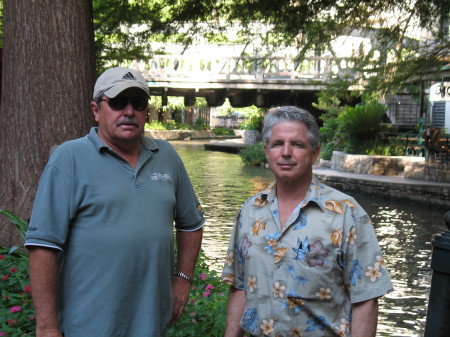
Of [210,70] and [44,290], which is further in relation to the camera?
[210,70]

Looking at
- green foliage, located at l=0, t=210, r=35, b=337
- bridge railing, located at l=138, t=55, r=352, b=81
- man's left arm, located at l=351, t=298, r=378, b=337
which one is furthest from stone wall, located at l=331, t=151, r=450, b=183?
man's left arm, located at l=351, t=298, r=378, b=337

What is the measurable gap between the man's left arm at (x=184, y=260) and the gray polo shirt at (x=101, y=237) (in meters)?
0.36

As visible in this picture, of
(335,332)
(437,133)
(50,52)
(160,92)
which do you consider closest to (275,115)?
(335,332)

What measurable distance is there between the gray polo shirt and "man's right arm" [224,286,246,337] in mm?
284

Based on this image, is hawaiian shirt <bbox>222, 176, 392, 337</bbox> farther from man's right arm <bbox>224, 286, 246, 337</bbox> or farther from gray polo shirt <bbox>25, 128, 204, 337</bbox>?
gray polo shirt <bbox>25, 128, 204, 337</bbox>

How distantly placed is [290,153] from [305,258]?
401 mm

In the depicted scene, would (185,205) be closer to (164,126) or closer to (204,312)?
(204,312)

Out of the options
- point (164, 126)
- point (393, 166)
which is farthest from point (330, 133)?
point (164, 126)

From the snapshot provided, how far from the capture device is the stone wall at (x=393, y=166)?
17.3 meters

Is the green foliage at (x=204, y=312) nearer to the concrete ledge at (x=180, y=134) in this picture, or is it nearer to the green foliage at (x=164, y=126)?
the concrete ledge at (x=180, y=134)

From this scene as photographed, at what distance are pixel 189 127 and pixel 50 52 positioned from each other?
46577mm

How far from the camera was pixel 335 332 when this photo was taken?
2.54 meters

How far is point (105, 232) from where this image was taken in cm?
266

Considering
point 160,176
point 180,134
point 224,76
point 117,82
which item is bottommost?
point 180,134
